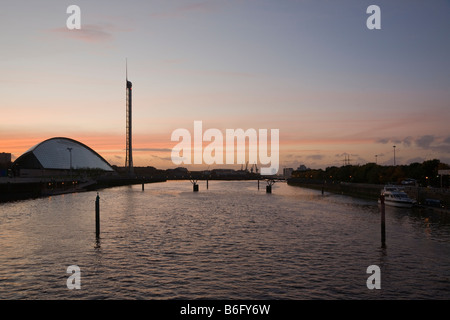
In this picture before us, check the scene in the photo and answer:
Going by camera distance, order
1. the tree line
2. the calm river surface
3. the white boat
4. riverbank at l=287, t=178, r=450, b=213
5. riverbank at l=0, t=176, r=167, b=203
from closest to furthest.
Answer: the calm river surface, riverbank at l=287, t=178, r=450, b=213, the white boat, riverbank at l=0, t=176, r=167, b=203, the tree line

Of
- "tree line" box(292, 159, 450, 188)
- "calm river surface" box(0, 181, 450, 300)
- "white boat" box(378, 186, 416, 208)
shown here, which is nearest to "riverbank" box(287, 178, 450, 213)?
"white boat" box(378, 186, 416, 208)

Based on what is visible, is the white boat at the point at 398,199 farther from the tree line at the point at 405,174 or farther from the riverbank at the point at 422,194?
the tree line at the point at 405,174

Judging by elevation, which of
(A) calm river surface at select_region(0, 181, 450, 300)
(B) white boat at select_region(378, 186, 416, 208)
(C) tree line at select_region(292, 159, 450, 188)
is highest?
(C) tree line at select_region(292, 159, 450, 188)

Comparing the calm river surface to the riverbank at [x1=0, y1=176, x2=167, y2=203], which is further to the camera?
the riverbank at [x1=0, y1=176, x2=167, y2=203]

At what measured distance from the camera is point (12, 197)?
78.2 meters

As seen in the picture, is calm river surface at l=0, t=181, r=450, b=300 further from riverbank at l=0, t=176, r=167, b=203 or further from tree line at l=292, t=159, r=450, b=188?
tree line at l=292, t=159, r=450, b=188

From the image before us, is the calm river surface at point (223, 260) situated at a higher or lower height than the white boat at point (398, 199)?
lower

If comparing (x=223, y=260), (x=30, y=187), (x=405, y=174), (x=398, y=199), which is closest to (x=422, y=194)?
(x=398, y=199)

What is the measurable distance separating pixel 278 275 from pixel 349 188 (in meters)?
97.8

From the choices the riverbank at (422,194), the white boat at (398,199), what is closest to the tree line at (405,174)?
the riverbank at (422,194)

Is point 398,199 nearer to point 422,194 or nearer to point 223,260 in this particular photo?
point 422,194

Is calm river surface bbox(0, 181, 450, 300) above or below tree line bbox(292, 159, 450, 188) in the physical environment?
below
